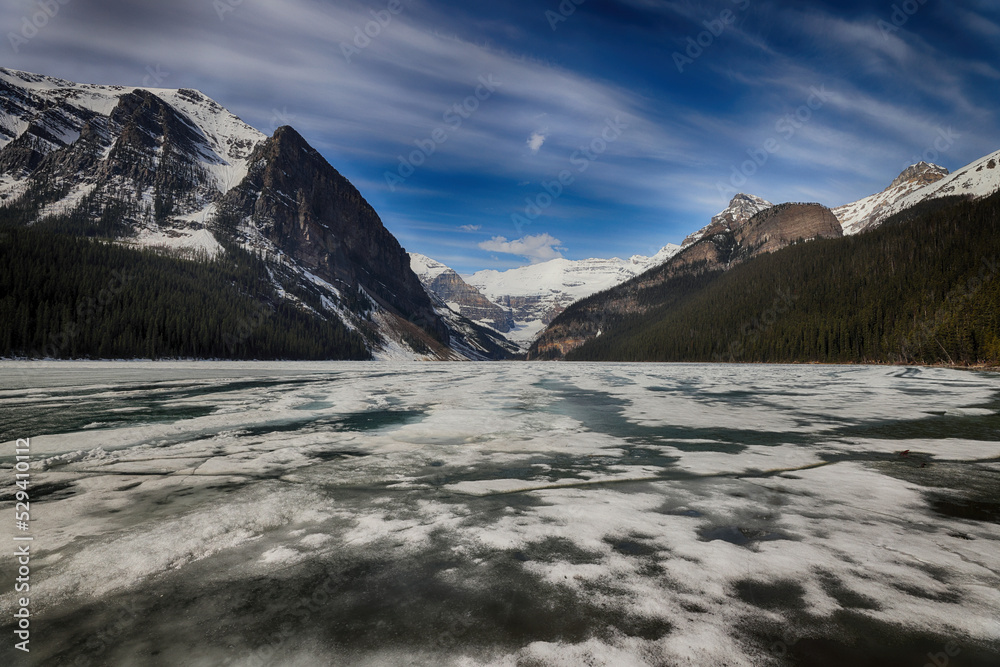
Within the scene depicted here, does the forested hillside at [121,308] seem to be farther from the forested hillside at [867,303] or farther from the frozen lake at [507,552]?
the forested hillside at [867,303]

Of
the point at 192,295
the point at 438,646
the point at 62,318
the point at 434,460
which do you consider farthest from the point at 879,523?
the point at 192,295

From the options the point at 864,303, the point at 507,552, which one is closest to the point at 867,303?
the point at 864,303

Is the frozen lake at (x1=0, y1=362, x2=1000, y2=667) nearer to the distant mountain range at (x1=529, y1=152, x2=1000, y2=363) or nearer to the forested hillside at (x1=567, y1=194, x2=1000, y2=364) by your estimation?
the distant mountain range at (x1=529, y1=152, x2=1000, y2=363)

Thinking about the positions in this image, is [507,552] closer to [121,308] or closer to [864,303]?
[121,308]

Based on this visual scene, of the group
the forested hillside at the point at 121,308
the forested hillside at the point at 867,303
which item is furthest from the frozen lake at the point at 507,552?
the forested hillside at the point at 121,308

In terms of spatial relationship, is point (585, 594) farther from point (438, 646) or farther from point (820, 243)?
point (820, 243)

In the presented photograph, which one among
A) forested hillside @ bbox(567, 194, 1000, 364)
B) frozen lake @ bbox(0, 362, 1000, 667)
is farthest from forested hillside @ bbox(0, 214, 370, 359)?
forested hillside @ bbox(567, 194, 1000, 364)
